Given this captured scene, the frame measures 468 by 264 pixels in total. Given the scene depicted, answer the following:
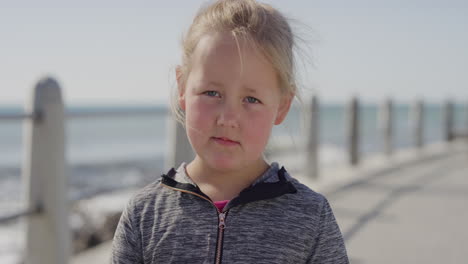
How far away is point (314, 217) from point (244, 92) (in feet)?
1.29

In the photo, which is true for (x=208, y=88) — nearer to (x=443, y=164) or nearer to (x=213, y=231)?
(x=213, y=231)

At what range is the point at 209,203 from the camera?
1.45 meters

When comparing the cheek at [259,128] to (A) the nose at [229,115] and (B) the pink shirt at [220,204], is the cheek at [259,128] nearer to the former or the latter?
Result: (A) the nose at [229,115]

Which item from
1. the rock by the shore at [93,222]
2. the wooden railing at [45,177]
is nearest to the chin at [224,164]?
the wooden railing at [45,177]

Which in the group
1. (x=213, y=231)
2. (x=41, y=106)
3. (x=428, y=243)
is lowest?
(x=428, y=243)

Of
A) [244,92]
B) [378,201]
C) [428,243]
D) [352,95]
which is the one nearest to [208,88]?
[244,92]

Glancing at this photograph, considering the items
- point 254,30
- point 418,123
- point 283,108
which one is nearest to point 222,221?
point 283,108

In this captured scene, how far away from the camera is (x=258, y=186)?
1458 millimetres

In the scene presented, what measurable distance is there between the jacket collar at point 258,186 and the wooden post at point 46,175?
1828mm

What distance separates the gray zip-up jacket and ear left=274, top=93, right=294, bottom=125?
0.68 feet

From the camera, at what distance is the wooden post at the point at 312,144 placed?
697 cm

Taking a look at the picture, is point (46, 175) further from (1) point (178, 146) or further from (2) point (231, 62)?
(2) point (231, 62)

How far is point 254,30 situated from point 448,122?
1366cm

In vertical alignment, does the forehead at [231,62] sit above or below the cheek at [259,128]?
above
